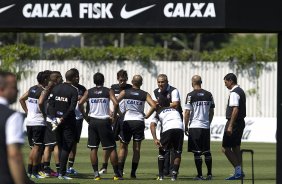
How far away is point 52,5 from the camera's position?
44.7ft

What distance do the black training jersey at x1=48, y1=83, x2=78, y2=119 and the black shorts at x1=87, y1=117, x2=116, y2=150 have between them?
1.43 feet

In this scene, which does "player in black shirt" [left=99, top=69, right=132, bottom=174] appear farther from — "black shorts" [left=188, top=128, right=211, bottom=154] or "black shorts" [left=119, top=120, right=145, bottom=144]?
"black shorts" [left=188, top=128, right=211, bottom=154]

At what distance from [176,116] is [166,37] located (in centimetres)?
6210

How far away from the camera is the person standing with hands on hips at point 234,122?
18953 millimetres

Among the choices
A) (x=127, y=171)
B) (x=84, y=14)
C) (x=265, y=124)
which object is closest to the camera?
(x=84, y=14)

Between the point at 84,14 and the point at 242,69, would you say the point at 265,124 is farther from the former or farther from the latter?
the point at 84,14

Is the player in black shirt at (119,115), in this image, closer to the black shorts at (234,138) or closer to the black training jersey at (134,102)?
the black training jersey at (134,102)

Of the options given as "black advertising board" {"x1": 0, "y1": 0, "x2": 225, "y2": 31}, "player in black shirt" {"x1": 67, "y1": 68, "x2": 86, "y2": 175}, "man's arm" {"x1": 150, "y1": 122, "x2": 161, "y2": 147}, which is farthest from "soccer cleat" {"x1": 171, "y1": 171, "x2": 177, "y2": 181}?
"black advertising board" {"x1": 0, "y1": 0, "x2": 225, "y2": 31}

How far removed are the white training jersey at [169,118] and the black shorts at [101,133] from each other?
961mm

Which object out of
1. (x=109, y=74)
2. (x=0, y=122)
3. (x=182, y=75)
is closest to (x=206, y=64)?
(x=182, y=75)

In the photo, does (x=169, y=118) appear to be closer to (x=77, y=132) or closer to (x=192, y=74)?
(x=77, y=132)

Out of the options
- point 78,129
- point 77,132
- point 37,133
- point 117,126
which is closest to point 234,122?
point 117,126

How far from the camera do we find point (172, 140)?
60.3 feet

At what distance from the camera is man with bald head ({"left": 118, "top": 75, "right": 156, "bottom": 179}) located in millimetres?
18859
